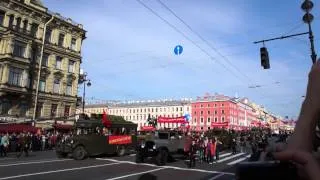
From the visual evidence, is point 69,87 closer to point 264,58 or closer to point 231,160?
point 231,160

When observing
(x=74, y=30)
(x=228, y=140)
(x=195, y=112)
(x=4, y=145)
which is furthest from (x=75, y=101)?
(x=195, y=112)

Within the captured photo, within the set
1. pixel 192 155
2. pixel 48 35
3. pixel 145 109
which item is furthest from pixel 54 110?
pixel 145 109

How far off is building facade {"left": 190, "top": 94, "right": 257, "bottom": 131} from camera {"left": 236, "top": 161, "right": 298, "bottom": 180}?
123598 millimetres

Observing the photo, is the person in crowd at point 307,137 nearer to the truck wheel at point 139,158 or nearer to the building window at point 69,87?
the truck wheel at point 139,158

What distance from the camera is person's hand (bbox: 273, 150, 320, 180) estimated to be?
4.37 ft

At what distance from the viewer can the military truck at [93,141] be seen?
83.5 feet

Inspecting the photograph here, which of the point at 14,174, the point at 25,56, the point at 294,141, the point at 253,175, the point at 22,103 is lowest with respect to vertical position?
the point at 14,174

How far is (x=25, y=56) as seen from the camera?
151ft

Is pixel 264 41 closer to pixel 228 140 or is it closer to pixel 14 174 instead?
pixel 14 174

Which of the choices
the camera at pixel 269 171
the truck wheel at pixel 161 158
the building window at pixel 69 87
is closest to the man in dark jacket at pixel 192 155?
the truck wheel at pixel 161 158

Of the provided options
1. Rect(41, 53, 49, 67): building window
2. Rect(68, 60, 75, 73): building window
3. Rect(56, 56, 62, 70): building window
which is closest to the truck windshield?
Rect(41, 53, 49, 67): building window

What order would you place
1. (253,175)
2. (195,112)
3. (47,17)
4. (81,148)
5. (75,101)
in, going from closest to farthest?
1. (253,175)
2. (81,148)
3. (47,17)
4. (75,101)
5. (195,112)

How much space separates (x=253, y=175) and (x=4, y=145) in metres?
27.1

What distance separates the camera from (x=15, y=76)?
45.0m
